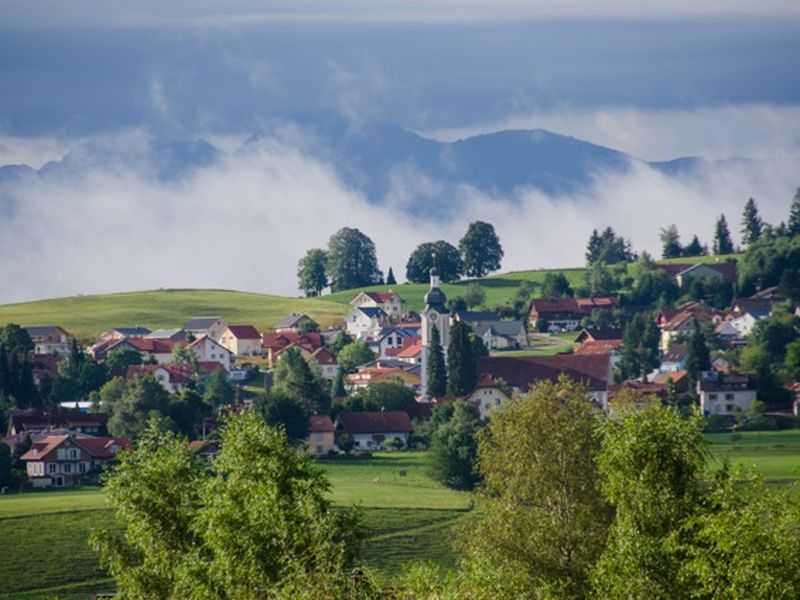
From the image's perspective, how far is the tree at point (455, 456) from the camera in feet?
253

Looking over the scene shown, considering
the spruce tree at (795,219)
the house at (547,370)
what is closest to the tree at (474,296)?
the spruce tree at (795,219)

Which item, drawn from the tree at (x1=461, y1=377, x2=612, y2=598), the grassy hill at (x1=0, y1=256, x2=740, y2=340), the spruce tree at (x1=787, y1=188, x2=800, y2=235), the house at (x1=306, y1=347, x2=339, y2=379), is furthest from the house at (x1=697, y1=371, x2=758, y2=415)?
the spruce tree at (x1=787, y1=188, x2=800, y2=235)

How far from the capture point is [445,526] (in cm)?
6719

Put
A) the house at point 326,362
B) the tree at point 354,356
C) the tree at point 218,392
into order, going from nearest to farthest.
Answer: the tree at point 218,392, the house at point 326,362, the tree at point 354,356

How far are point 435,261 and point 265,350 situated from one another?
36585 mm

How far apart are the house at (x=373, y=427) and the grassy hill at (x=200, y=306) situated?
48205 millimetres

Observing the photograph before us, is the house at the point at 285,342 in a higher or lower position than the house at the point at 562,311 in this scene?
lower

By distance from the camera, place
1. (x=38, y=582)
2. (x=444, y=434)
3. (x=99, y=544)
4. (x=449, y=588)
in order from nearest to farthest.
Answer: (x=449, y=588) → (x=99, y=544) → (x=38, y=582) → (x=444, y=434)

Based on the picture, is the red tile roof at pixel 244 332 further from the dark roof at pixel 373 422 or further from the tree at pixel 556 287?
the dark roof at pixel 373 422

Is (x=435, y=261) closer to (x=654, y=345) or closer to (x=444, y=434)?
(x=654, y=345)

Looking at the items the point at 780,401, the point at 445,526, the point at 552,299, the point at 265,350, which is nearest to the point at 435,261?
the point at 552,299

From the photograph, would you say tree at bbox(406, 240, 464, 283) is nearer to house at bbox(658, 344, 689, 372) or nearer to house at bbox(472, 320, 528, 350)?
house at bbox(472, 320, 528, 350)

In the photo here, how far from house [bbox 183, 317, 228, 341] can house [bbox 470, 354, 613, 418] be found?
2760 centimetres

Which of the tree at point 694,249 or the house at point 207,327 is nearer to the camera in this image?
the house at point 207,327
